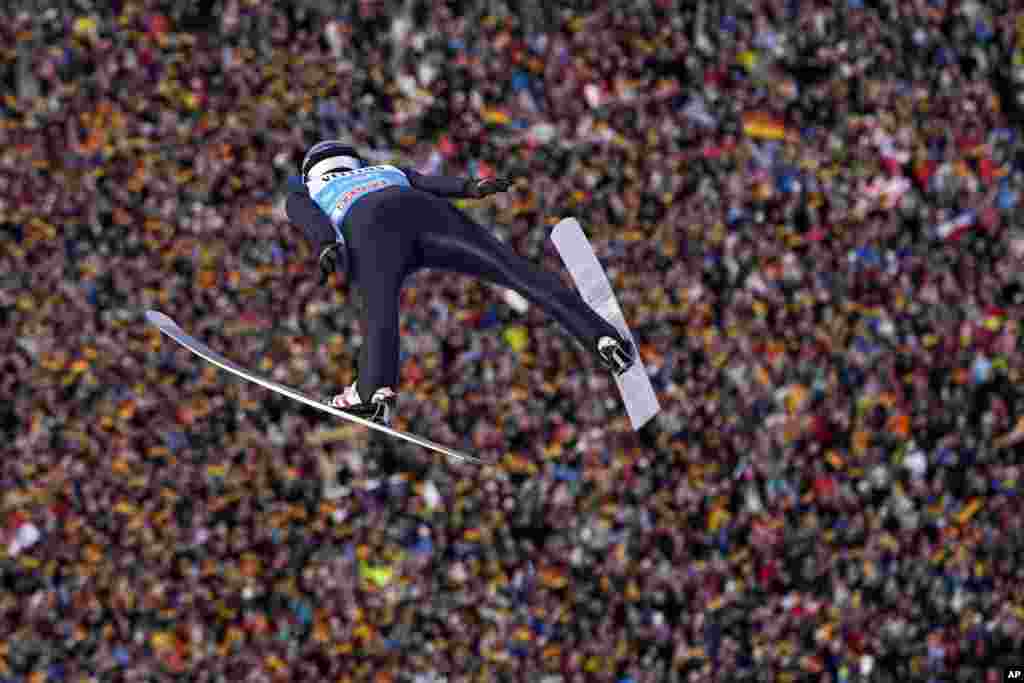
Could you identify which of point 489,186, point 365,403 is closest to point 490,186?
point 489,186

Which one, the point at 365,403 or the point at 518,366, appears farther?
the point at 518,366

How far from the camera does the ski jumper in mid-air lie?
8.59 meters

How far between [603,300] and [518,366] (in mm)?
7997

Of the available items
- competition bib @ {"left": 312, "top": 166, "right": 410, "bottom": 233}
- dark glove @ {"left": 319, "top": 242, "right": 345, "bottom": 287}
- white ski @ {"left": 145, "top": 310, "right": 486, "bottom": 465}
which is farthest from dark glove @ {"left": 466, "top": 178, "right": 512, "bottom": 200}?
white ski @ {"left": 145, "top": 310, "right": 486, "bottom": 465}

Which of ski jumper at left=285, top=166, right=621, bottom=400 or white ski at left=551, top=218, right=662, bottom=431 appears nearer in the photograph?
ski jumper at left=285, top=166, right=621, bottom=400

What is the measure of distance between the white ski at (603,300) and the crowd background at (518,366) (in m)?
7.30

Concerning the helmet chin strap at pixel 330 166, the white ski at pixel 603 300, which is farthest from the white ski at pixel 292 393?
the helmet chin strap at pixel 330 166

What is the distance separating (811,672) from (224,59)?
9.39 metres

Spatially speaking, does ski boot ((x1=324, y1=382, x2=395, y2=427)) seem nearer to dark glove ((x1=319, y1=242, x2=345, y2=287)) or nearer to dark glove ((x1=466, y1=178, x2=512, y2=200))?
dark glove ((x1=319, y1=242, x2=345, y2=287))

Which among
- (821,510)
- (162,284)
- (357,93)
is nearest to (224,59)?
(357,93)

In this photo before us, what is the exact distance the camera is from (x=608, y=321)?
30.8ft

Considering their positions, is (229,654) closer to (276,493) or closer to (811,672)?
(276,493)

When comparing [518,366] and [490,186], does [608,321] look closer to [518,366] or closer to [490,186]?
[490,186]

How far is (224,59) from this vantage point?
64.3 ft
